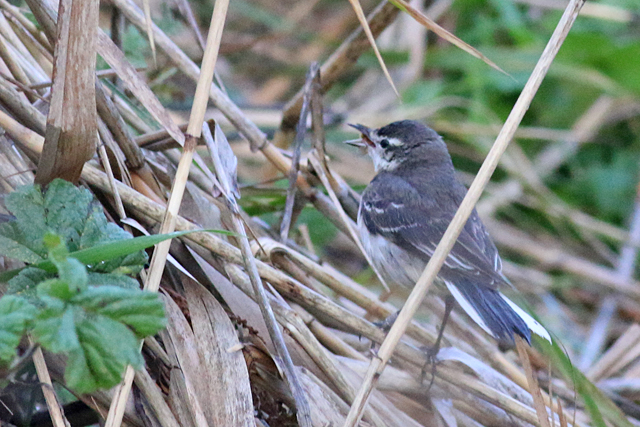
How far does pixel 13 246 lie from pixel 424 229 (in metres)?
1.92

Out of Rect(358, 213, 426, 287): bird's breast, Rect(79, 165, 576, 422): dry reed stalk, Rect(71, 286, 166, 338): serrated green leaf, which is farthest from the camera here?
Rect(358, 213, 426, 287): bird's breast

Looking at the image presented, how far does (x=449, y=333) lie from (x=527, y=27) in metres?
3.91

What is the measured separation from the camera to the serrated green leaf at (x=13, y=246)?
173 cm

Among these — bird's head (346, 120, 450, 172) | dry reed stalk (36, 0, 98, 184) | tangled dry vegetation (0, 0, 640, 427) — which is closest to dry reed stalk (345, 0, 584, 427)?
tangled dry vegetation (0, 0, 640, 427)

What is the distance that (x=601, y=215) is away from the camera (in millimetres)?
5703

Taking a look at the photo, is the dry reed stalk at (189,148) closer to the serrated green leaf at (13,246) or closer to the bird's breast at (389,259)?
the serrated green leaf at (13,246)

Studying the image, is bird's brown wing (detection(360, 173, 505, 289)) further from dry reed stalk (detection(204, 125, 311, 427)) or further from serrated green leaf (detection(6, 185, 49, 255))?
serrated green leaf (detection(6, 185, 49, 255))

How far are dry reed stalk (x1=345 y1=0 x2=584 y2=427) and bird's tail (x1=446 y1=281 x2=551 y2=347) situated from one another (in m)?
0.52

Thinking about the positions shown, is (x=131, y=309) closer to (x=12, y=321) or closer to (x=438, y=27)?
(x=12, y=321)

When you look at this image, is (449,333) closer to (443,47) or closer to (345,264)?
(345,264)

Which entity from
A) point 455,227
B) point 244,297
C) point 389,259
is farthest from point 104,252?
point 389,259

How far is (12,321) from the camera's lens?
1451 millimetres

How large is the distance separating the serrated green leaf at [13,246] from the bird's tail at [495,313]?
1.59 meters

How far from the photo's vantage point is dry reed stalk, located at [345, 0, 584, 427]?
1.84m
